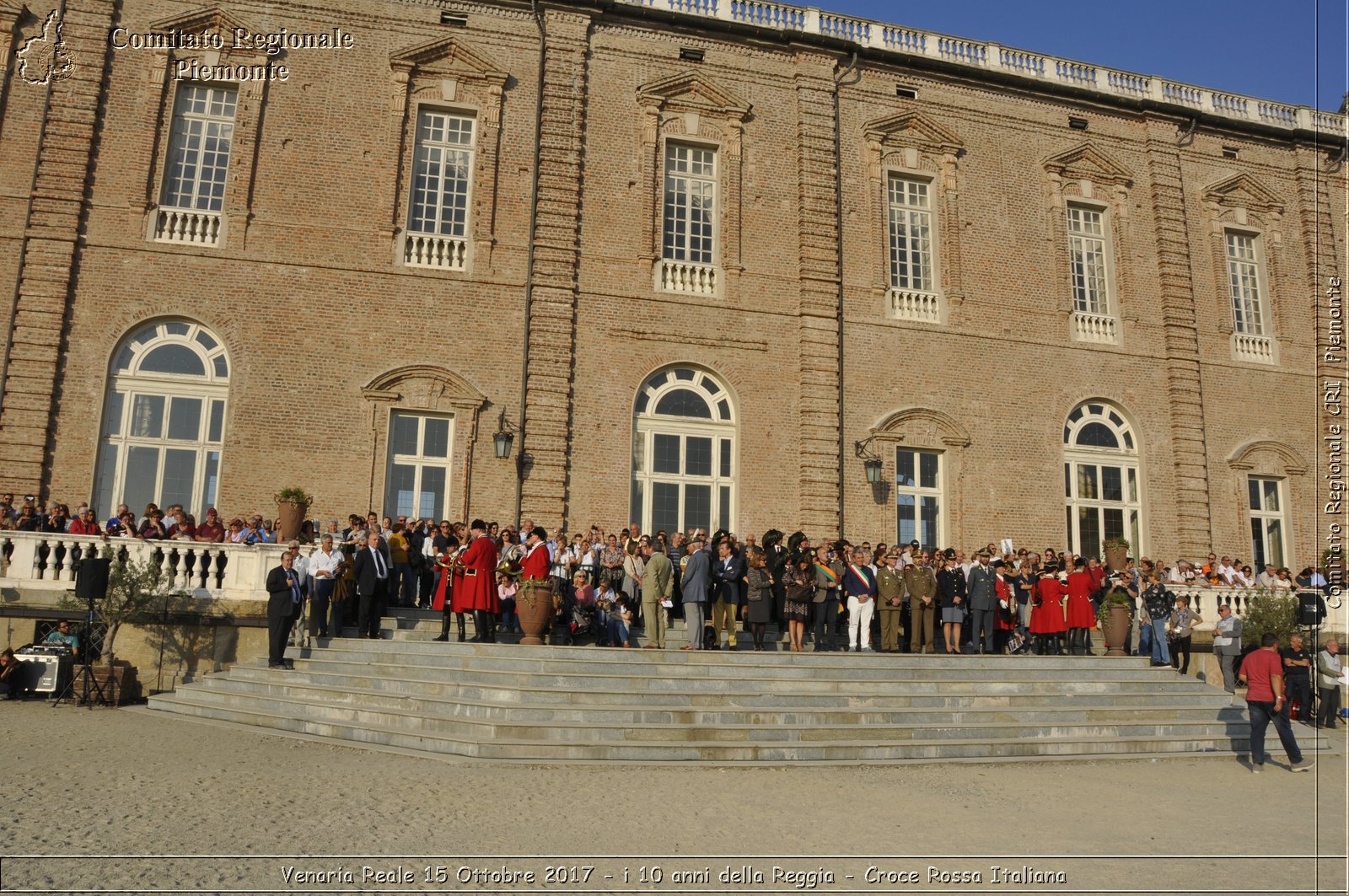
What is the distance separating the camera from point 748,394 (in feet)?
66.0

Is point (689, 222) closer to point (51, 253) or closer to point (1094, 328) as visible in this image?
point (1094, 328)

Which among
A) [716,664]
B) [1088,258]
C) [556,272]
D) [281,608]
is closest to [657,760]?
[716,664]

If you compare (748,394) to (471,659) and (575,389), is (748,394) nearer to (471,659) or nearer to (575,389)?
(575,389)

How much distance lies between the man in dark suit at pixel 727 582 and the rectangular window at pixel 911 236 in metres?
9.62

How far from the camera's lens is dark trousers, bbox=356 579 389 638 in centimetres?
1366

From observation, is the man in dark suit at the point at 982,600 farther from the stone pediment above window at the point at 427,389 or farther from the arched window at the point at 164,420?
the arched window at the point at 164,420

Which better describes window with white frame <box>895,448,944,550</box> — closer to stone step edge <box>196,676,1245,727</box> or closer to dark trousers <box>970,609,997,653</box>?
dark trousers <box>970,609,997,653</box>

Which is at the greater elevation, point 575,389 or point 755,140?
point 755,140

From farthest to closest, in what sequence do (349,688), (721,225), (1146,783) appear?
(721,225) < (349,688) < (1146,783)

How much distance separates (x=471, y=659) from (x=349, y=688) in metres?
1.40

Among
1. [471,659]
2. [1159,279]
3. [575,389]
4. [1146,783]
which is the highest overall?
[1159,279]

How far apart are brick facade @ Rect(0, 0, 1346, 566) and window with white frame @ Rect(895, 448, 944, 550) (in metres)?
0.36

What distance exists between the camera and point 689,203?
20953 millimetres

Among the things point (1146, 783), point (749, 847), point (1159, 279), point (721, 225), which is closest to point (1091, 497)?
point (1159, 279)
